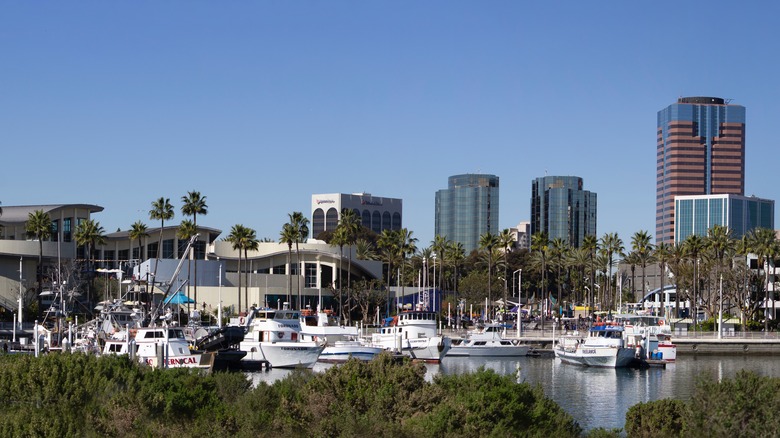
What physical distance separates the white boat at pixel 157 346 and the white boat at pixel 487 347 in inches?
1305

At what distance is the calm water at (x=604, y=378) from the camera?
53.9 meters

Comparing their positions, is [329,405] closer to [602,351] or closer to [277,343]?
[277,343]

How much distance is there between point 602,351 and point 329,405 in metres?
54.1

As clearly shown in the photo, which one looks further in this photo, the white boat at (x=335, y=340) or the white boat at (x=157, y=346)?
the white boat at (x=335, y=340)

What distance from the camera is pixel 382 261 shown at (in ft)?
517

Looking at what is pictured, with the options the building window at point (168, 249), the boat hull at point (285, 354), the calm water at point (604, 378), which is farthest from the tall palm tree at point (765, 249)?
the building window at point (168, 249)

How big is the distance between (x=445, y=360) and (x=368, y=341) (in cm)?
771

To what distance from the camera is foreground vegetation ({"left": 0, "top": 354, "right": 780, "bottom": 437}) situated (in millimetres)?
26406

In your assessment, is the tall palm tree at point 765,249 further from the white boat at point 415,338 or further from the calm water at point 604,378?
the white boat at point 415,338

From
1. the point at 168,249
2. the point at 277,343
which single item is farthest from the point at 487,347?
the point at 168,249

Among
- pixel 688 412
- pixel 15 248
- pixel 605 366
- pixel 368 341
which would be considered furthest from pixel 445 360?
pixel 688 412

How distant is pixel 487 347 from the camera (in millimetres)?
92500

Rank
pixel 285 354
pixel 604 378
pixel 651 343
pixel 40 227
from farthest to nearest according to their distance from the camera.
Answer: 1. pixel 40 227
2. pixel 651 343
3. pixel 285 354
4. pixel 604 378

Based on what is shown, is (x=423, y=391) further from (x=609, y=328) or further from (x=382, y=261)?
(x=382, y=261)
